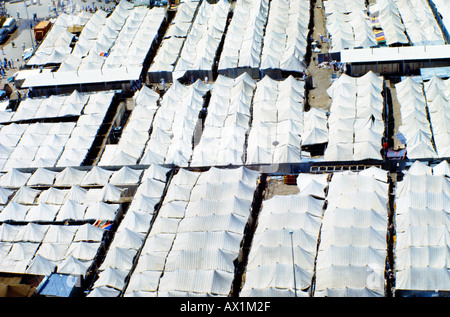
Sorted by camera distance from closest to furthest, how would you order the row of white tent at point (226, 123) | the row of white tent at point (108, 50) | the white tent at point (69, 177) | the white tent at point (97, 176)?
1. the white tent at point (97, 176)
2. the white tent at point (69, 177)
3. the row of white tent at point (226, 123)
4. the row of white tent at point (108, 50)

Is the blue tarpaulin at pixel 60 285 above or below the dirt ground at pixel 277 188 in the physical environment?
below

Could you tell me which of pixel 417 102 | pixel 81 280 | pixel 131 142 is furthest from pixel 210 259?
pixel 417 102

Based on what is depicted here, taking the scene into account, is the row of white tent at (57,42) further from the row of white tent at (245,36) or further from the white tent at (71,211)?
the white tent at (71,211)

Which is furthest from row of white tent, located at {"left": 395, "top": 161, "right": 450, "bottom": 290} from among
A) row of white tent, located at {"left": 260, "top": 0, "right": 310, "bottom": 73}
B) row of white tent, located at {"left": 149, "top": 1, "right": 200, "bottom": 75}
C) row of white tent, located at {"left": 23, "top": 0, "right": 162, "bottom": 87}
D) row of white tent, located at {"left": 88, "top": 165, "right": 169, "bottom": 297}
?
row of white tent, located at {"left": 23, "top": 0, "right": 162, "bottom": 87}

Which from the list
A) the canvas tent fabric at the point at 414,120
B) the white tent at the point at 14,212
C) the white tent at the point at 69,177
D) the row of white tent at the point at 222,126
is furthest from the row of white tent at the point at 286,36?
the white tent at the point at 14,212

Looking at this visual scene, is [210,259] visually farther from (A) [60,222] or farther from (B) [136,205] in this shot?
(A) [60,222]

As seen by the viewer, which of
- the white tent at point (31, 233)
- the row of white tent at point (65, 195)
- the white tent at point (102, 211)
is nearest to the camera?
the white tent at point (31, 233)

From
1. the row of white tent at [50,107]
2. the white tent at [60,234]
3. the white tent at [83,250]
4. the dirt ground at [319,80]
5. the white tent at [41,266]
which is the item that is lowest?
the white tent at [41,266]
